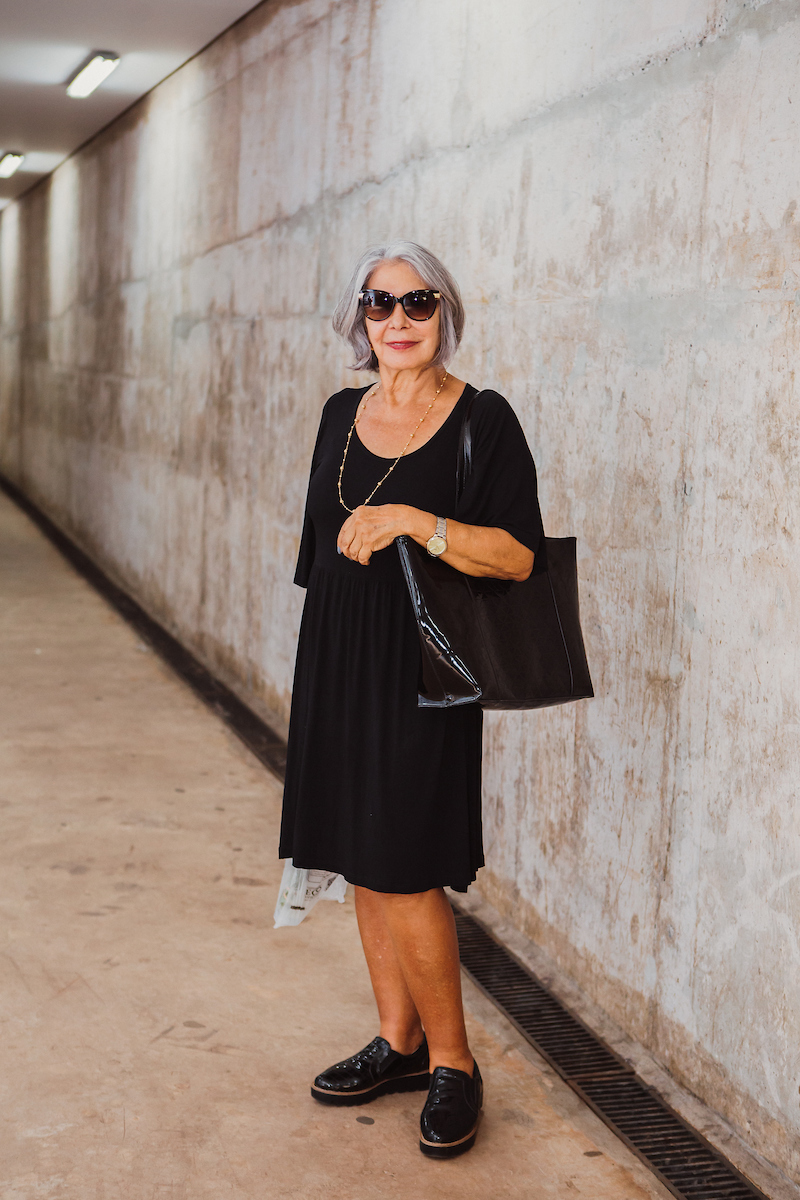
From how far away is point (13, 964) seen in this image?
134 inches

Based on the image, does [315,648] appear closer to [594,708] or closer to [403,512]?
[403,512]

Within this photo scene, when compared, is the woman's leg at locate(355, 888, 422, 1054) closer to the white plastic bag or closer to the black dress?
the white plastic bag

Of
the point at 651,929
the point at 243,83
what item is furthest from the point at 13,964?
the point at 243,83

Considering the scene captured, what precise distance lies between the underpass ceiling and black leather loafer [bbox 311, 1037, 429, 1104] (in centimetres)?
555

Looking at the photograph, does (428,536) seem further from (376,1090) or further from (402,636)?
(376,1090)

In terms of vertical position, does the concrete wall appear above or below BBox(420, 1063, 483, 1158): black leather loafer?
above

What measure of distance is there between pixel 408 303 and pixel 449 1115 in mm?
1749

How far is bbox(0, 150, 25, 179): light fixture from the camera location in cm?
1201

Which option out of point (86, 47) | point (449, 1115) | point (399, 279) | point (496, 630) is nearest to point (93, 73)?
point (86, 47)

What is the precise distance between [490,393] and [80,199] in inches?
400

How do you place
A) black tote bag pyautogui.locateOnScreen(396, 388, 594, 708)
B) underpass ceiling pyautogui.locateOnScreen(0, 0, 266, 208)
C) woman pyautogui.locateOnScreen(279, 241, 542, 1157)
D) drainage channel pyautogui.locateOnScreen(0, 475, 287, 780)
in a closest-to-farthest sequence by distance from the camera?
black tote bag pyautogui.locateOnScreen(396, 388, 594, 708)
woman pyautogui.locateOnScreen(279, 241, 542, 1157)
drainage channel pyautogui.locateOnScreen(0, 475, 287, 780)
underpass ceiling pyautogui.locateOnScreen(0, 0, 266, 208)

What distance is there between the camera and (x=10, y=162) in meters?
12.5

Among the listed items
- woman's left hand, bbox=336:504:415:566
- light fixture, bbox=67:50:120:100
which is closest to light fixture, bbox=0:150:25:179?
light fixture, bbox=67:50:120:100

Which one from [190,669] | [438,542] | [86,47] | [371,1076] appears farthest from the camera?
[86,47]
